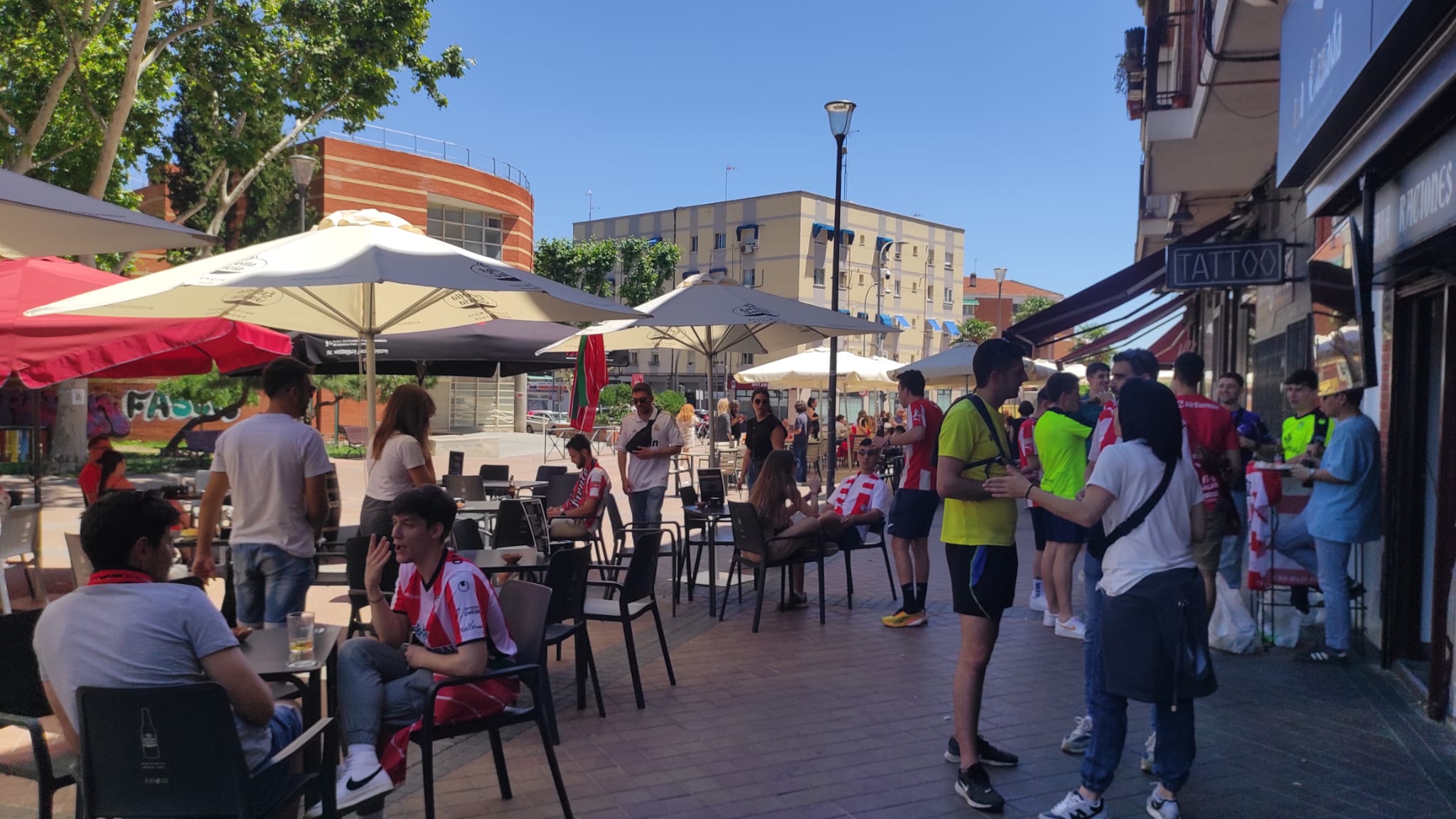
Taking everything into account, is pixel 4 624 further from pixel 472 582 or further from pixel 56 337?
pixel 56 337

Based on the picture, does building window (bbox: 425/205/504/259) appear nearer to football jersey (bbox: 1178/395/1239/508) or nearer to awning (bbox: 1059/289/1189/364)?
awning (bbox: 1059/289/1189/364)

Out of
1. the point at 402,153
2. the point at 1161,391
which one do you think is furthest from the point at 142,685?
the point at 402,153

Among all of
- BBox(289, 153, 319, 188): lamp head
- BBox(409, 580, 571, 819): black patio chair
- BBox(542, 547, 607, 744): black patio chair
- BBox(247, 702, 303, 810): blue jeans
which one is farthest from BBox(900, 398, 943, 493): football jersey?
BBox(289, 153, 319, 188): lamp head

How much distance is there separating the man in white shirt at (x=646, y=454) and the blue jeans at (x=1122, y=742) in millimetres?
5222

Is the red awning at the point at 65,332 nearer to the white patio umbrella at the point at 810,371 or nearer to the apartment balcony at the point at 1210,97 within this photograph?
the apartment balcony at the point at 1210,97

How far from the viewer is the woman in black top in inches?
361

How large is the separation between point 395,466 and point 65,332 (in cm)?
266

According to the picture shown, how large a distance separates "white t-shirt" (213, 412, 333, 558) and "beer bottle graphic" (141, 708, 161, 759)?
2.26m

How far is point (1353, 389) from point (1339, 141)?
1.49m

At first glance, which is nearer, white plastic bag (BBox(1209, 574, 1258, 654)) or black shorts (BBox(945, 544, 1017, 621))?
black shorts (BBox(945, 544, 1017, 621))

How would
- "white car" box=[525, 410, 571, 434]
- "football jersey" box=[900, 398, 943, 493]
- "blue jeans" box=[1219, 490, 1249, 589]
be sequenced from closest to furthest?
"blue jeans" box=[1219, 490, 1249, 589] < "football jersey" box=[900, 398, 943, 493] < "white car" box=[525, 410, 571, 434]

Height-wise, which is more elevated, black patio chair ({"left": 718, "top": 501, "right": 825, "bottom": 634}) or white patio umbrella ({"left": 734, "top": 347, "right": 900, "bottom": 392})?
white patio umbrella ({"left": 734, "top": 347, "right": 900, "bottom": 392})

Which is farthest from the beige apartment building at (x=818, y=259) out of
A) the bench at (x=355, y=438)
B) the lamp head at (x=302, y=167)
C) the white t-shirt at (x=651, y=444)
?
the white t-shirt at (x=651, y=444)

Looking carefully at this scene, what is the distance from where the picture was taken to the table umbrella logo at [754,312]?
8125mm
